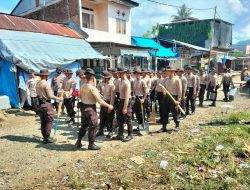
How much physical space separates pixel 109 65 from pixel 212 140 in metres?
15.0

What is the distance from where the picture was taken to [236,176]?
5.21 metres

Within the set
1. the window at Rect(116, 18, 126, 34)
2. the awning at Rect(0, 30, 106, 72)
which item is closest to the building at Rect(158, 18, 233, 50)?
the window at Rect(116, 18, 126, 34)

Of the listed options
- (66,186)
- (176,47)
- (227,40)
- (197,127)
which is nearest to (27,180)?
(66,186)

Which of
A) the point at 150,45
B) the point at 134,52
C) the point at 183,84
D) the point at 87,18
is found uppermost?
the point at 87,18

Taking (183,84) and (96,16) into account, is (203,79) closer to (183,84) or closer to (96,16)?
(183,84)

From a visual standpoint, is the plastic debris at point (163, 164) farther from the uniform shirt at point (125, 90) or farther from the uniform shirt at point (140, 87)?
the uniform shirt at point (140, 87)

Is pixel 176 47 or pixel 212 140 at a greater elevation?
pixel 176 47

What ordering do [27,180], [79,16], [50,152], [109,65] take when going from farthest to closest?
[109,65], [79,16], [50,152], [27,180]

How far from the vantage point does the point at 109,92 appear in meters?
8.20

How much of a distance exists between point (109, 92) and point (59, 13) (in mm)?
15551

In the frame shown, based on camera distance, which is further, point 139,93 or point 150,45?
point 150,45

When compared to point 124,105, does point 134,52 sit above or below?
above

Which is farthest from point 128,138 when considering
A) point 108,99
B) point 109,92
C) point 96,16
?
A: point 96,16

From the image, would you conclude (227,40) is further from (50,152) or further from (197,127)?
(50,152)
